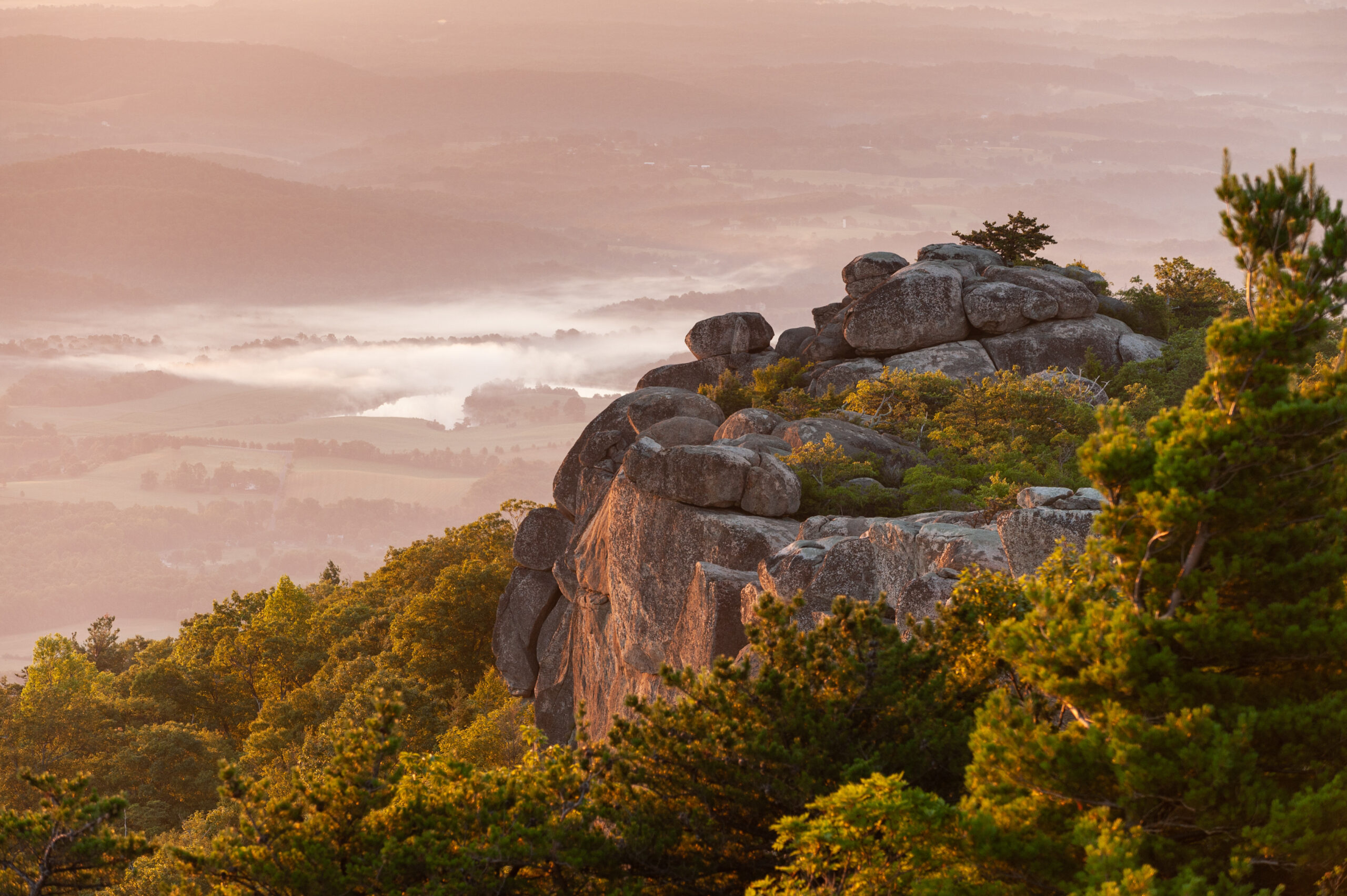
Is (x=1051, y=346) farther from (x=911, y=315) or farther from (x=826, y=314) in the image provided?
(x=826, y=314)

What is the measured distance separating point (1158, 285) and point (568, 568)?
150 feet

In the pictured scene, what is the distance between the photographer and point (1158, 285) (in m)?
66.8

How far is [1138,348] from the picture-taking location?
56062 millimetres

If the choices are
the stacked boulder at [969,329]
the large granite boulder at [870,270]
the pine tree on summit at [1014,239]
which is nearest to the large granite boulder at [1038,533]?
the stacked boulder at [969,329]

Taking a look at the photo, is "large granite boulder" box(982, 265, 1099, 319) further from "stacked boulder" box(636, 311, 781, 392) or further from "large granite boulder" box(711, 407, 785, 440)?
"large granite boulder" box(711, 407, 785, 440)

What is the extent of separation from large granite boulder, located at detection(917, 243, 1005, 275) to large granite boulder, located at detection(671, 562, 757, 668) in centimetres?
3567

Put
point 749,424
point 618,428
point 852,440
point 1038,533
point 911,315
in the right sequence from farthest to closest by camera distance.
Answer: point 911,315, point 618,428, point 749,424, point 852,440, point 1038,533

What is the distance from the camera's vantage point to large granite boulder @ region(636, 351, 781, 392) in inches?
2400

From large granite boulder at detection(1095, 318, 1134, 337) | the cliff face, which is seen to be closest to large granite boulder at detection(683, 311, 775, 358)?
the cliff face

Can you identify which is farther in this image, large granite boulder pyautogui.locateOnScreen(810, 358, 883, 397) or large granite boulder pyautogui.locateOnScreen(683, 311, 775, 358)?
large granite boulder pyautogui.locateOnScreen(683, 311, 775, 358)

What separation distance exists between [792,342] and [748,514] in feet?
99.5

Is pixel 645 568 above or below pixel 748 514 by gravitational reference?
below

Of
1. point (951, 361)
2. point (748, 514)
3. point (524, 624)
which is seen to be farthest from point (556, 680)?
point (951, 361)

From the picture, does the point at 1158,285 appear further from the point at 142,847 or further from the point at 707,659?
the point at 142,847
